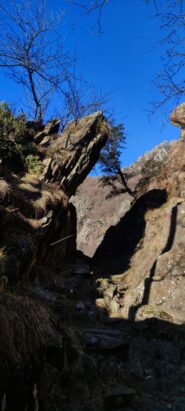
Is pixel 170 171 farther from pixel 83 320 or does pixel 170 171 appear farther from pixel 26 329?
pixel 26 329

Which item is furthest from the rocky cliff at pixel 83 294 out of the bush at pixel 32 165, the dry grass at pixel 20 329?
the bush at pixel 32 165

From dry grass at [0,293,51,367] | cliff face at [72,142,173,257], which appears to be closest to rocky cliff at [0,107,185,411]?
dry grass at [0,293,51,367]

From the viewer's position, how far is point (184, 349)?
755 centimetres

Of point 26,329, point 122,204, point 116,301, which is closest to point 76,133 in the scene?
point 116,301

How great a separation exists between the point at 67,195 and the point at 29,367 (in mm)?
8141

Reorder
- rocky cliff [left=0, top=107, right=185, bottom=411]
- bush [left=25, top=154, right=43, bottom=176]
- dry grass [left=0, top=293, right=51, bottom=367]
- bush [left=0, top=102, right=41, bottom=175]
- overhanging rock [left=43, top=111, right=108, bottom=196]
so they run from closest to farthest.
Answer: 1. dry grass [left=0, top=293, right=51, bottom=367]
2. rocky cliff [left=0, top=107, right=185, bottom=411]
3. bush [left=0, top=102, right=41, bottom=175]
4. bush [left=25, top=154, right=43, bottom=176]
5. overhanging rock [left=43, top=111, right=108, bottom=196]

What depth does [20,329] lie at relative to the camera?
14.6 ft

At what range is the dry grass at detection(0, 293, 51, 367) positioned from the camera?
423 cm

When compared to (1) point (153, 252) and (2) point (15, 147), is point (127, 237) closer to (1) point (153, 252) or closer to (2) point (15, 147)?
(1) point (153, 252)

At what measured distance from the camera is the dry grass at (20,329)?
423cm

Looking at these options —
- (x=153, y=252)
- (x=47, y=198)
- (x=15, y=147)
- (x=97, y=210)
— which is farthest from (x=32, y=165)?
(x=97, y=210)

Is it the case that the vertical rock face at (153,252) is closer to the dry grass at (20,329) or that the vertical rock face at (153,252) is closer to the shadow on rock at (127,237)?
the shadow on rock at (127,237)

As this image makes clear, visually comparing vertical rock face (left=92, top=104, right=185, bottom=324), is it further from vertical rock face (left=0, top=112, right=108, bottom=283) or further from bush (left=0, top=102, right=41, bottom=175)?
bush (left=0, top=102, right=41, bottom=175)

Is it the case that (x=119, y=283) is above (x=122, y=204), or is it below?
below
